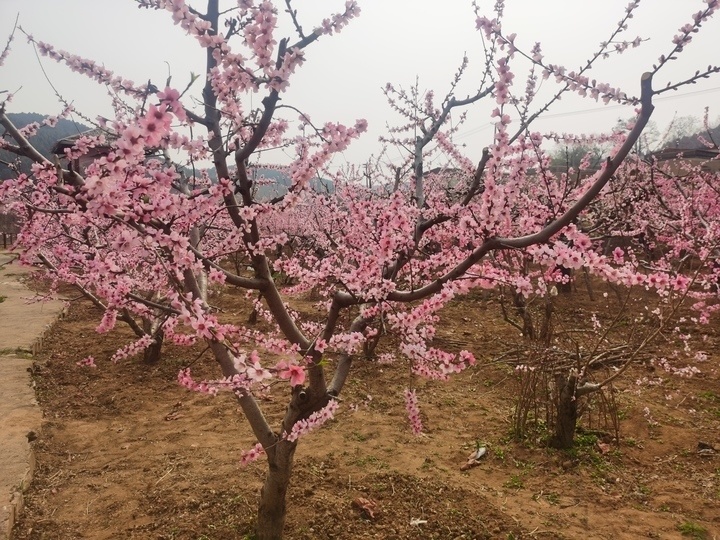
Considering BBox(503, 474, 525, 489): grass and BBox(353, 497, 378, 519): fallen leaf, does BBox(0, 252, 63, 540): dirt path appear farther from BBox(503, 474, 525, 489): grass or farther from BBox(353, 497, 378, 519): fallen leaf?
BBox(503, 474, 525, 489): grass

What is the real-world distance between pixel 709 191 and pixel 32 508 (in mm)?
11866

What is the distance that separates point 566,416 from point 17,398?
19.5 ft

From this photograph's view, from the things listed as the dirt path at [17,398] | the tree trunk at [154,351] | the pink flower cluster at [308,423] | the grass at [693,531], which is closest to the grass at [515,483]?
the grass at [693,531]

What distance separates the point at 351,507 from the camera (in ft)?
11.1

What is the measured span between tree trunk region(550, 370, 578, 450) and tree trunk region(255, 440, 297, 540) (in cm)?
259

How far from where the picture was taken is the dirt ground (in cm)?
325

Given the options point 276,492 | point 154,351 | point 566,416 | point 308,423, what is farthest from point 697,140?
point 276,492

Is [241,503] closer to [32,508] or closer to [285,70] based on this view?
[32,508]

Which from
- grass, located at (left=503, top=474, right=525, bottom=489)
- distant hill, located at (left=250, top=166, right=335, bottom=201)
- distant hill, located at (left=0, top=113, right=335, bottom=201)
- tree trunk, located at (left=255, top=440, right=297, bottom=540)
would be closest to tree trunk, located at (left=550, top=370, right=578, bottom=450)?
grass, located at (left=503, top=474, right=525, bottom=489)

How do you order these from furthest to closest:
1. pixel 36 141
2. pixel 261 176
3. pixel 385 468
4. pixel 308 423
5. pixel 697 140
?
pixel 36 141 → pixel 697 140 → pixel 261 176 → pixel 385 468 → pixel 308 423

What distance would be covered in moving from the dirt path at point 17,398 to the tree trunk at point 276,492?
5.66 feet

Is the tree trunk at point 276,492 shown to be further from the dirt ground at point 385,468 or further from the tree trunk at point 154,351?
the tree trunk at point 154,351

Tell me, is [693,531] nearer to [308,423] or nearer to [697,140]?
[308,423]

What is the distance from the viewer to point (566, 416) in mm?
4219
